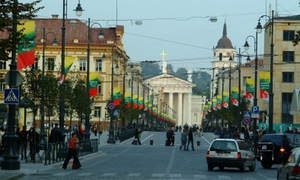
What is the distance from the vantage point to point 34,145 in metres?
→ 40.9

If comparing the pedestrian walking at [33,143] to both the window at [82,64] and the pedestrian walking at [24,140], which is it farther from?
the window at [82,64]

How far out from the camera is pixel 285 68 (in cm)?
11406

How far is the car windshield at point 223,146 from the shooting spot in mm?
37438

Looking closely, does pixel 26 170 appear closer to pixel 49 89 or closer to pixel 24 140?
pixel 24 140

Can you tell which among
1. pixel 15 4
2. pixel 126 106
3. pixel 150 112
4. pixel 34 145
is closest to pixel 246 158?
pixel 34 145

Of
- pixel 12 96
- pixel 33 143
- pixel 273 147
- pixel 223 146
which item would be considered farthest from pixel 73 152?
pixel 273 147

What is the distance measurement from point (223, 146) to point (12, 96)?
9.67 m

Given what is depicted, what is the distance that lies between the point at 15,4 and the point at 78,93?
142 ft

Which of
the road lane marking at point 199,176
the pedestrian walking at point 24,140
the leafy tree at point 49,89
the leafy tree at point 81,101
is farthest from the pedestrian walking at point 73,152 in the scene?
the leafy tree at point 81,101

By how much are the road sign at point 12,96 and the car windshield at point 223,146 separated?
911 centimetres

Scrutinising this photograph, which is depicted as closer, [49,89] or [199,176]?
[199,176]

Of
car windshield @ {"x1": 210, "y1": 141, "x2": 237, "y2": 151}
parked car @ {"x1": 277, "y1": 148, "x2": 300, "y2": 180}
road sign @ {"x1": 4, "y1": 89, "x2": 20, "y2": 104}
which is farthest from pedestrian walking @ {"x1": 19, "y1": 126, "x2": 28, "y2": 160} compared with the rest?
parked car @ {"x1": 277, "y1": 148, "x2": 300, "y2": 180}

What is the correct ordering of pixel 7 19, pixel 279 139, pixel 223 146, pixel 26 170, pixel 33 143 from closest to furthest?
1. pixel 7 19
2. pixel 26 170
3. pixel 223 146
4. pixel 33 143
5. pixel 279 139

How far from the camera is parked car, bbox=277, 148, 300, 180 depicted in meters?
20.6
